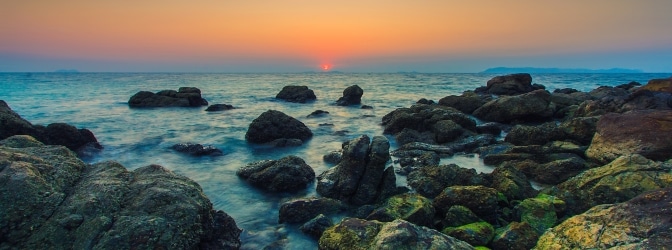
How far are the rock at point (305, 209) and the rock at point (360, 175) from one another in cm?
72

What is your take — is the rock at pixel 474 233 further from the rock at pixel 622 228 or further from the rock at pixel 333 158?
the rock at pixel 333 158

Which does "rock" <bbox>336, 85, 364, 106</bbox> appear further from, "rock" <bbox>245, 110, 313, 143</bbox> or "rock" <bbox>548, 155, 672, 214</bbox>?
"rock" <bbox>548, 155, 672, 214</bbox>

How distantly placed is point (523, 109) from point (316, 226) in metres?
17.1

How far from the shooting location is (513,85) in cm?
3694

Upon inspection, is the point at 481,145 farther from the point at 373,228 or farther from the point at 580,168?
the point at 373,228

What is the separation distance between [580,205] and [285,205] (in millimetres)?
6133

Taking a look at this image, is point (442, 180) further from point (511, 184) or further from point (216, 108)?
point (216, 108)

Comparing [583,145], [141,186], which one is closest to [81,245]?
[141,186]

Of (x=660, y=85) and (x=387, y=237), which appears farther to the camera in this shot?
(x=660, y=85)

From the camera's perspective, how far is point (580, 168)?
33.8 feet

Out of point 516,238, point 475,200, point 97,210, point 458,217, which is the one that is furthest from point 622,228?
point 97,210

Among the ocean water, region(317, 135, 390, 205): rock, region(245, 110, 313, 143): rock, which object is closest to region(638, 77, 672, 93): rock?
the ocean water

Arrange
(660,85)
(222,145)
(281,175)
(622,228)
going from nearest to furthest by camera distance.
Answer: (622,228)
(281,175)
(222,145)
(660,85)

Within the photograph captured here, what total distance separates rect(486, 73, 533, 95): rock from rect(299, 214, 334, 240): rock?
1360 inches
